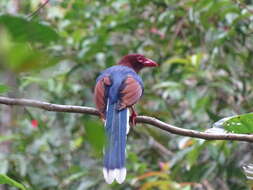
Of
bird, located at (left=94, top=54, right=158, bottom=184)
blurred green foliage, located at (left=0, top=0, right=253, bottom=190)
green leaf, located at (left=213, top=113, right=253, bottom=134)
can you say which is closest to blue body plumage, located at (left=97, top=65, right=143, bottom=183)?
bird, located at (left=94, top=54, right=158, bottom=184)

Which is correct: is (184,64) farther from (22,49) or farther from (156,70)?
(22,49)

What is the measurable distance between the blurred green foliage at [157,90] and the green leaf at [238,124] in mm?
1724

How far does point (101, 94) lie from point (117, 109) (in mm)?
177

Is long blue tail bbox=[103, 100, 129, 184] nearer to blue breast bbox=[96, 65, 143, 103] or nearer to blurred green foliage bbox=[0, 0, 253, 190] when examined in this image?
blue breast bbox=[96, 65, 143, 103]

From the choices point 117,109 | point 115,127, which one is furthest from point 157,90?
point 115,127

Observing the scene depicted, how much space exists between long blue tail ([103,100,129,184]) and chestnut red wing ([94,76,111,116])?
4 cm

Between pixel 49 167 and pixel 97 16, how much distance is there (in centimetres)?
165

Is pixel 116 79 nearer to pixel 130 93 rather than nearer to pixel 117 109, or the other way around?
pixel 130 93

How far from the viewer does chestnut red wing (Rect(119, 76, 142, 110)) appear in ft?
9.47

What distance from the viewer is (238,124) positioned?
76.3 inches

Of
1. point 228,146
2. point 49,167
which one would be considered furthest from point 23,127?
point 228,146

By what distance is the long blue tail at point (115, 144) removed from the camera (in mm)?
2244

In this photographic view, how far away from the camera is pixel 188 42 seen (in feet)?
18.1

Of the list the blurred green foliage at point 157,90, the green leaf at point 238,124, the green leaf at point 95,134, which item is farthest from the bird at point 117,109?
the green leaf at point 95,134
